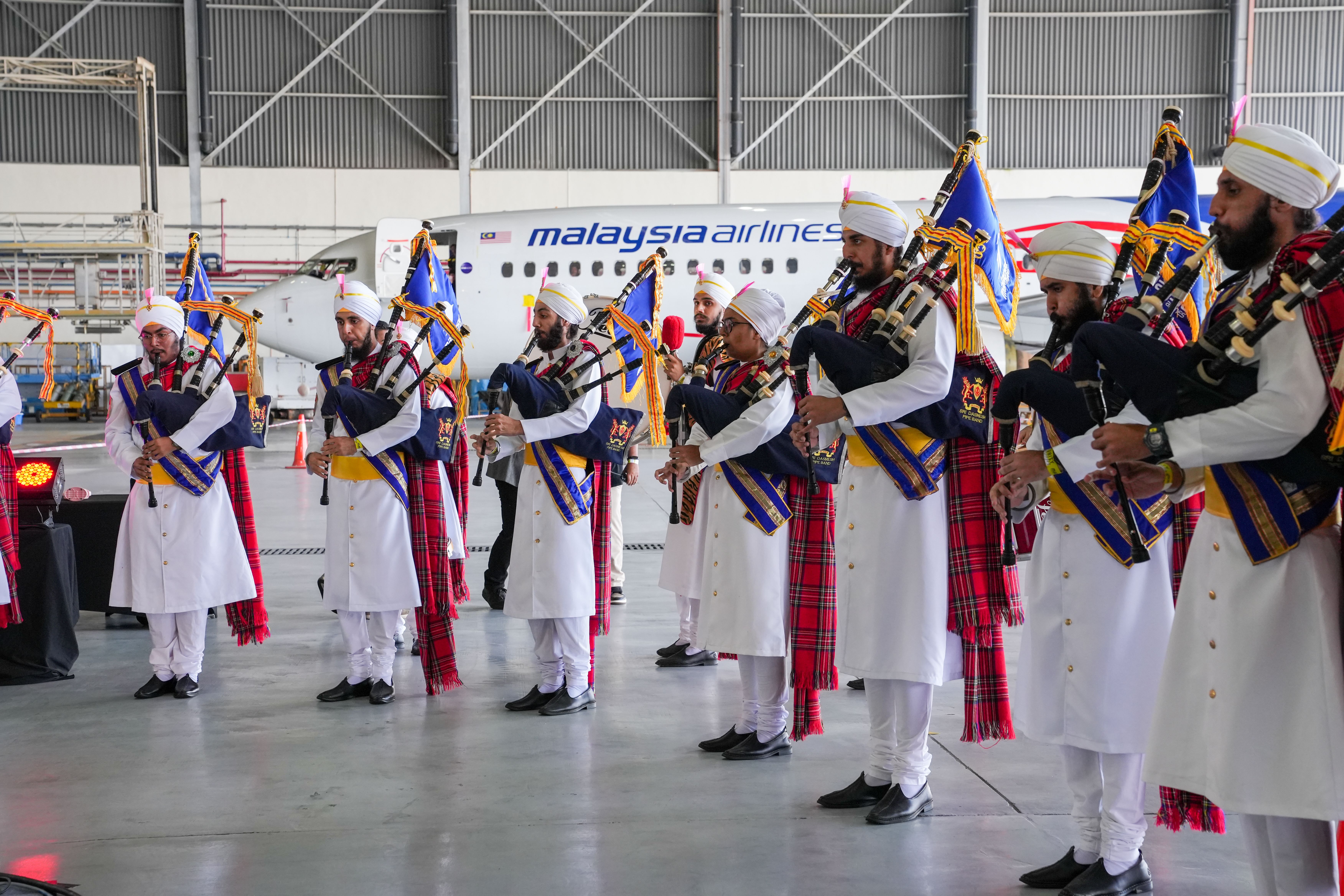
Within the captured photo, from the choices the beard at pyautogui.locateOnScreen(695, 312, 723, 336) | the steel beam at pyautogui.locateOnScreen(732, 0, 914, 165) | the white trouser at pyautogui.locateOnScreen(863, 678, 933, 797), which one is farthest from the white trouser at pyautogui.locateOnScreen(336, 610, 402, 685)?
the steel beam at pyautogui.locateOnScreen(732, 0, 914, 165)

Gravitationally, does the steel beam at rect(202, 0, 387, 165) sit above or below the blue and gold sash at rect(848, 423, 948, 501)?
above

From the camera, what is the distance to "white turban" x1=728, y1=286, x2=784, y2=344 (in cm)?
447

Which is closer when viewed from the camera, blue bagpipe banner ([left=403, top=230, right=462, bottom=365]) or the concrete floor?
the concrete floor

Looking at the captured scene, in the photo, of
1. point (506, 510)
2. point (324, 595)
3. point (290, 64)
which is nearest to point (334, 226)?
point (290, 64)

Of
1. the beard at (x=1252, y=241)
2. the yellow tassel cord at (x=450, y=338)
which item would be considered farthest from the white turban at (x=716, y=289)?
the beard at (x=1252, y=241)

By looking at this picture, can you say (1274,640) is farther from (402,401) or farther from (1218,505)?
(402,401)

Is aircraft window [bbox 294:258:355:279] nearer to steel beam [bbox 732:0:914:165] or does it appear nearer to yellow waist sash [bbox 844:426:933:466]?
steel beam [bbox 732:0:914:165]

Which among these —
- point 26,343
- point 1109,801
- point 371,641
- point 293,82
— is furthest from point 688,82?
point 1109,801

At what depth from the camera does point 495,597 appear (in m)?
7.22

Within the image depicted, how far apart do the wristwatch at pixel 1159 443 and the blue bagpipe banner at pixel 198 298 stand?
14.3 ft

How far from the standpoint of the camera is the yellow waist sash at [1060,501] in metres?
3.14

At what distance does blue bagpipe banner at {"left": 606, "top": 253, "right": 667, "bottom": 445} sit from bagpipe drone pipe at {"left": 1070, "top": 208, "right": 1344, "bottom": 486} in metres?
2.73

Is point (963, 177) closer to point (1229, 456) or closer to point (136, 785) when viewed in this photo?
point (1229, 456)

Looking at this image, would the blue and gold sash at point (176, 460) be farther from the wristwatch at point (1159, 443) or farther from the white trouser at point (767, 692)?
the wristwatch at point (1159, 443)
